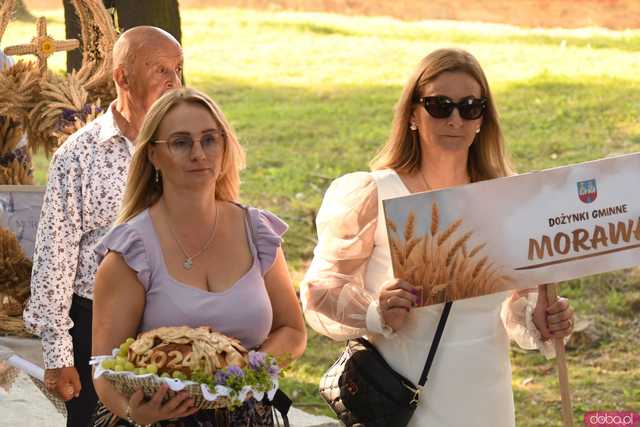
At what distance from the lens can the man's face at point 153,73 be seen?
4203 mm

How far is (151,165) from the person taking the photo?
11.2 feet

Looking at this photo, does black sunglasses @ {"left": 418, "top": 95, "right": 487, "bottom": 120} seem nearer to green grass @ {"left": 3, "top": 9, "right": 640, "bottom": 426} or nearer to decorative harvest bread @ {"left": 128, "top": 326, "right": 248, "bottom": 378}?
decorative harvest bread @ {"left": 128, "top": 326, "right": 248, "bottom": 378}

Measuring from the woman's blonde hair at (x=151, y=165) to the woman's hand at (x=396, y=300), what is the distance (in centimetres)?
48

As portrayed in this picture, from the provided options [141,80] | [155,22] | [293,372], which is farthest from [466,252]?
[293,372]

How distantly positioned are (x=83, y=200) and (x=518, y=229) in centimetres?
144

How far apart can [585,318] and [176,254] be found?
524cm

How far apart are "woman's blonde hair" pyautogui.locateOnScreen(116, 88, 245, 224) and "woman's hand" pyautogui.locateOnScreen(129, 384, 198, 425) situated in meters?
0.58

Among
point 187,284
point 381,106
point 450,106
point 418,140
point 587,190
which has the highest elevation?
point 450,106

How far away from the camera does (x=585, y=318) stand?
26.7 ft

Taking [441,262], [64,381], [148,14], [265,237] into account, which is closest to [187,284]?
[265,237]

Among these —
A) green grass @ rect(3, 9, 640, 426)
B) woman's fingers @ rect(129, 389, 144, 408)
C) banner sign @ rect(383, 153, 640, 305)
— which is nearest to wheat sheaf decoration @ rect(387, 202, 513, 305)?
banner sign @ rect(383, 153, 640, 305)

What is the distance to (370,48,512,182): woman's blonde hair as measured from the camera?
3561 mm

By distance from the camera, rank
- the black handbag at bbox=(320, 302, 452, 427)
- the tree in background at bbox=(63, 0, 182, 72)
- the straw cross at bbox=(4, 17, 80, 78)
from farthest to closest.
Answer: the tree in background at bbox=(63, 0, 182, 72) < the straw cross at bbox=(4, 17, 80, 78) < the black handbag at bbox=(320, 302, 452, 427)

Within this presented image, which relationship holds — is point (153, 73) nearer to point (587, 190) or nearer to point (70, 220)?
point (70, 220)
